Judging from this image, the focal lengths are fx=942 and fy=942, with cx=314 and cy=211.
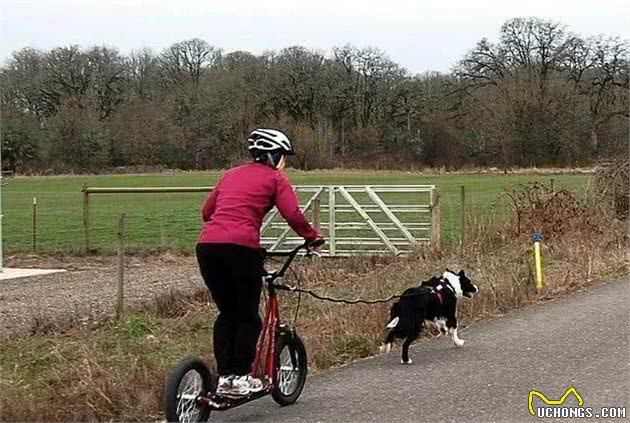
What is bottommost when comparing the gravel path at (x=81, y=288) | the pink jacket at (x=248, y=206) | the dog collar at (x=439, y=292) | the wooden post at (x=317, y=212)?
the gravel path at (x=81, y=288)

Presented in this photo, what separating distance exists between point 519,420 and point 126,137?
75.4 m

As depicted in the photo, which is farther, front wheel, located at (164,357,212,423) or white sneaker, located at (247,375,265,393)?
white sneaker, located at (247,375,265,393)

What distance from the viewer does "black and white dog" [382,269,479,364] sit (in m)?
8.07

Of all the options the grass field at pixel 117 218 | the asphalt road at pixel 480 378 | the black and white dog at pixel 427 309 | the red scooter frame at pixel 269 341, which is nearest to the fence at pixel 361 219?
the grass field at pixel 117 218

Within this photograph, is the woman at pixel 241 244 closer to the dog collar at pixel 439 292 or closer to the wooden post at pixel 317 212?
the dog collar at pixel 439 292

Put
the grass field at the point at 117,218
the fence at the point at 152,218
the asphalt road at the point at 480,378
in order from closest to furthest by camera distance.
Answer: the asphalt road at the point at 480,378 < the fence at the point at 152,218 < the grass field at the point at 117,218

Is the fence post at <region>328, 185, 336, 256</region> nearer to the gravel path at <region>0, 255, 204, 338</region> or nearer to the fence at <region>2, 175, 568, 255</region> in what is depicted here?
the fence at <region>2, 175, 568, 255</region>

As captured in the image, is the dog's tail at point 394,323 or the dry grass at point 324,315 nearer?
the dry grass at point 324,315

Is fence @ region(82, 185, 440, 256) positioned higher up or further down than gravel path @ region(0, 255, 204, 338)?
higher up

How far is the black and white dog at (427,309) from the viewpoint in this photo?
318 inches

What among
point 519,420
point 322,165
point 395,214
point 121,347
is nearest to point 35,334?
point 121,347

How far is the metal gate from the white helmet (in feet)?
36.3

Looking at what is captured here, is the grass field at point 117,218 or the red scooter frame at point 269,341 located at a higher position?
the red scooter frame at point 269,341

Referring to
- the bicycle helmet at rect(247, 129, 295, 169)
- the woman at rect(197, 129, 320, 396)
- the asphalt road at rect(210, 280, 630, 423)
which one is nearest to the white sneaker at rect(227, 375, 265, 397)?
the woman at rect(197, 129, 320, 396)
